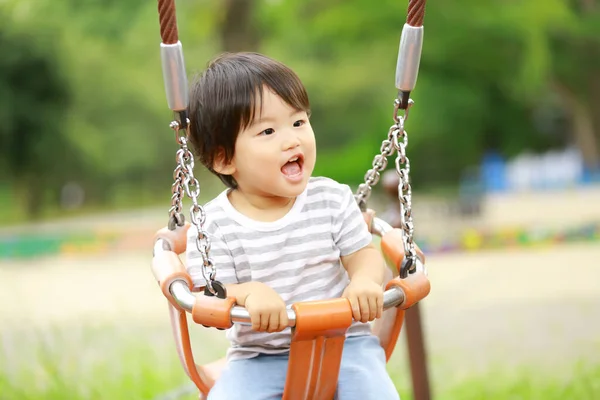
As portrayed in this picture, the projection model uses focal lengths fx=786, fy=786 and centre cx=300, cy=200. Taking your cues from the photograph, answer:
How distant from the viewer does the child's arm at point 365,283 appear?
4.89 feet

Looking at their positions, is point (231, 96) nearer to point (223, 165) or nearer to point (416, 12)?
point (223, 165)

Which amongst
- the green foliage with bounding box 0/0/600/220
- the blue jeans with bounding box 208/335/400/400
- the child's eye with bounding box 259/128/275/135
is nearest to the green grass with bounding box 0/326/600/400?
the blue jeans with bounding box 208/335/400/400

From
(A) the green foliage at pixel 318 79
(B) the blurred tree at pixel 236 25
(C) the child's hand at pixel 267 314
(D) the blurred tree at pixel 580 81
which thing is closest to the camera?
(C) the child's hand at pixel 267 314

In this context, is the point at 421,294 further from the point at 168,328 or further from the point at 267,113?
the point at 168,328

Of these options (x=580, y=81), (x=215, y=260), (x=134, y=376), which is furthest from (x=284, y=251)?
(x=580, y=81)

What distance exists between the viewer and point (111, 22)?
10461 millimetres

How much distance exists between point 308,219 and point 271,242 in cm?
11

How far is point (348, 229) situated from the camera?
176 cm

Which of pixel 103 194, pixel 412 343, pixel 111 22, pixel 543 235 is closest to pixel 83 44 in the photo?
pixel 111 22

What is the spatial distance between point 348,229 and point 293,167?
220 millimetres

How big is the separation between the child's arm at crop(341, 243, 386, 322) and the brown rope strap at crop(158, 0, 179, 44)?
1.99 ft

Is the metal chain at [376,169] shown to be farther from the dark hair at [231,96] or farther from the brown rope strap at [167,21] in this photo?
the brown rope strap at [167,21]

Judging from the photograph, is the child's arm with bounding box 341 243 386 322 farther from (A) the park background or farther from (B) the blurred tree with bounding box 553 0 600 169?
(B) the blurred tree with bounding box 553 0 600 169

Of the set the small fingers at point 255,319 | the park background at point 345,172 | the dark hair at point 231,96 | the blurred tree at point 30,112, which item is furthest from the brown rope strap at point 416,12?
the blurred tree at point 30,112
